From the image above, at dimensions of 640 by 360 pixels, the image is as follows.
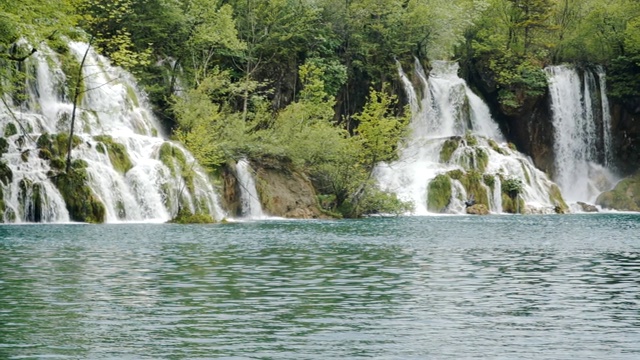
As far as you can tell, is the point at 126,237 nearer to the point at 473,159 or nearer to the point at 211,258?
the point at 211,258

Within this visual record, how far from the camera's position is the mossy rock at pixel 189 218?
55344 mm

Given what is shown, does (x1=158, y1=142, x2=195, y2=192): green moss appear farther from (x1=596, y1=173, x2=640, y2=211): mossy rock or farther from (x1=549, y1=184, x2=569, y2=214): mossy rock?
(x1=596, y1=173, x2=640, y2=211): mossy rock

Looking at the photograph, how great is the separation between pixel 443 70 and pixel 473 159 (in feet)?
50.7

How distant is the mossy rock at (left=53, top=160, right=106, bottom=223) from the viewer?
170 ft

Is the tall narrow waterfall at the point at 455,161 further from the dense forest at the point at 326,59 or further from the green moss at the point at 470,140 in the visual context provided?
the dense forest at the point at 326,59

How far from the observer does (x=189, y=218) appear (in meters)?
55.9

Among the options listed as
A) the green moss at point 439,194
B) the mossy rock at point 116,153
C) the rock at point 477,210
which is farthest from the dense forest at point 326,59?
the rock at point 477,210

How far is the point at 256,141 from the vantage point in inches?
2613

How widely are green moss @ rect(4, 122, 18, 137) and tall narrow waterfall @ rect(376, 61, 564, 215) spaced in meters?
27.0

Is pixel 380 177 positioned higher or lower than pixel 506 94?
lower

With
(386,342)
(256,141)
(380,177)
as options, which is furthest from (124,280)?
(380,177)

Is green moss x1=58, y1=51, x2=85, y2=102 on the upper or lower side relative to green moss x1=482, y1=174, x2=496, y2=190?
upper

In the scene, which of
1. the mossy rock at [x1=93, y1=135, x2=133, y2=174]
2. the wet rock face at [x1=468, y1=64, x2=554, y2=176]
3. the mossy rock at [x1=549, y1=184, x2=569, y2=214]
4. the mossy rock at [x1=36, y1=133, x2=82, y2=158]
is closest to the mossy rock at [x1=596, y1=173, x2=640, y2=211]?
the wet rock face at [x1=468, y1=64, x2=554, y2=176]

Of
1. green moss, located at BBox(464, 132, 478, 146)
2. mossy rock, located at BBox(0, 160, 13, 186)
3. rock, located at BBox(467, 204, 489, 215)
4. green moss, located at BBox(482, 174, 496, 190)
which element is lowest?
rock, located at BBox(467, 204, 489, 215)
